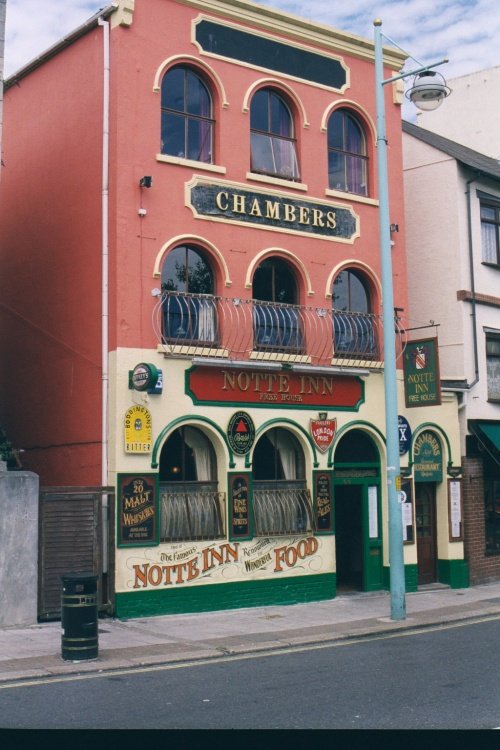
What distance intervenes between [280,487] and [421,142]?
9.89 m

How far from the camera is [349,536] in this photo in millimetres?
19984

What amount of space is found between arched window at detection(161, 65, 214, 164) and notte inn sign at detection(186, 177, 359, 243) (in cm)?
74

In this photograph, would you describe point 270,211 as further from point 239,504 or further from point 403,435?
point 239,504

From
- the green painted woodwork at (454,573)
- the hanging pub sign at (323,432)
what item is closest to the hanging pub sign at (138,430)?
the hanging pub sign at (323,432)

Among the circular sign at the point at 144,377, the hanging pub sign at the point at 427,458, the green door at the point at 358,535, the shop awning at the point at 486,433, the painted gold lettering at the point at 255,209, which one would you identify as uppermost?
the painted gold lettering at the point at 255,209

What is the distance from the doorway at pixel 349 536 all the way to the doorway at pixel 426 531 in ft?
5.74

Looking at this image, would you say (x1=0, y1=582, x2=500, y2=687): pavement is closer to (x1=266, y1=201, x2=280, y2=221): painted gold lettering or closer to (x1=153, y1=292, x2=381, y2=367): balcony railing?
(x1=153, y1=292, x2=381, y2=367): balcony railing

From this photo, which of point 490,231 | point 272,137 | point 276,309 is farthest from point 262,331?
point 490,231

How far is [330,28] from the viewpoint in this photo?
19641 mm

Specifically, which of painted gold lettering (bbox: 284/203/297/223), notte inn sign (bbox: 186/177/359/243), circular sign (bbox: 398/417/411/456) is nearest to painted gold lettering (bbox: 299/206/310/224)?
notte inn sign (bbox: 186/177/359/243)

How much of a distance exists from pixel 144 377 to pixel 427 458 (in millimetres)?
7752

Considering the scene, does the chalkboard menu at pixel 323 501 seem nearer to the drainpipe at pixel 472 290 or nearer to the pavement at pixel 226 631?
the pavement at pixel 226 631

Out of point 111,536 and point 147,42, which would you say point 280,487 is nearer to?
point 111,536

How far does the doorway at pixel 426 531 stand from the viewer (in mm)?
20875
